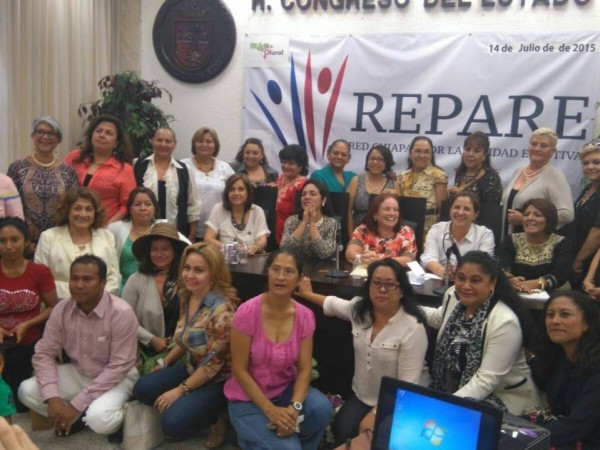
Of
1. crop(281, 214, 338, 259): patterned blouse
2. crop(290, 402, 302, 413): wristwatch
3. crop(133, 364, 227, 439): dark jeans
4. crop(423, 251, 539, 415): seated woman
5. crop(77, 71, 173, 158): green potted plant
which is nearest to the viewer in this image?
crop(423, 251, 539, 415): seated woman

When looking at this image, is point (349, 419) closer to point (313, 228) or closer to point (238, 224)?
point (313, 228)

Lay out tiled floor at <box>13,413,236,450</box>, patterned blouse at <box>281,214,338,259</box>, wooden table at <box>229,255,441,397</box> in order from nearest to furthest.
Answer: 1. tiled floor at <box>13,413,236,450</box>
2. wooden table at <box>229,255,441,397</box>
3. patterned blouse at <box>281,214,338,259</box>

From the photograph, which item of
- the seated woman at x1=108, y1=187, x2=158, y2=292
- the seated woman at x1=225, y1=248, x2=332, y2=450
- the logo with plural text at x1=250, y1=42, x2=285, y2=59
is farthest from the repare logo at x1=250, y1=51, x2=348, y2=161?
the seated woman at x1=225, y1=248, x2=332, y2=450

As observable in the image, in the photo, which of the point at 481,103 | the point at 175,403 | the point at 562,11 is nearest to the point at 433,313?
the point at 175,403

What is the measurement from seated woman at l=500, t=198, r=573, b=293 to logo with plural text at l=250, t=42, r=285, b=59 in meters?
2.98

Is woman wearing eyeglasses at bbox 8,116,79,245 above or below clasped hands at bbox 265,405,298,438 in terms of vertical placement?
above

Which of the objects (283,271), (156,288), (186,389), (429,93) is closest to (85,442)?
(186,389)

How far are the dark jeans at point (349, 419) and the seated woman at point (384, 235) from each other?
3.59 feet

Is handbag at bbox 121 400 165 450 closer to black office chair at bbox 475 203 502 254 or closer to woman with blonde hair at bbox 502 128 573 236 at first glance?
black office chair at bbox 475 203 502 254

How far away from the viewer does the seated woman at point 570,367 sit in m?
2.17

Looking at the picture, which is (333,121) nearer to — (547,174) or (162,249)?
(547,174)

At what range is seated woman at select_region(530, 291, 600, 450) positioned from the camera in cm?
217

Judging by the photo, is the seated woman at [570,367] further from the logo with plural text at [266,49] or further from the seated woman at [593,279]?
the logo with plural text at [266,49]

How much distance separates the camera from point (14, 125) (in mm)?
4613
